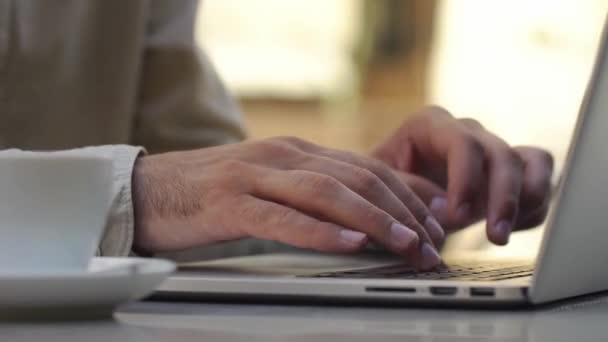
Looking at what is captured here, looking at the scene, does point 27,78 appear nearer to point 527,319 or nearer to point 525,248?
point 525,248

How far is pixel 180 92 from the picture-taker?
128 cm

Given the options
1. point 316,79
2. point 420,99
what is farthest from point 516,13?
point 316,79

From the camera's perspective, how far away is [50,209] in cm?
43

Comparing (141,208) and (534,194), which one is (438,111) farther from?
(141,208)

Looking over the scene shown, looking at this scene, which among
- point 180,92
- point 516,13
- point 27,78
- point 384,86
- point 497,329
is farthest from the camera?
point 384,86

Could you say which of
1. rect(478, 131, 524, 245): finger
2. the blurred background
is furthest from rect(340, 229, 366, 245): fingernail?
the blurred background

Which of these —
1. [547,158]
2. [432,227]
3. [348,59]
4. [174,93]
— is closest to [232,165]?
[432,227]

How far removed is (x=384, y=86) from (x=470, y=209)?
260 centimetres

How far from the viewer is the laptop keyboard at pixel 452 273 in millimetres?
582

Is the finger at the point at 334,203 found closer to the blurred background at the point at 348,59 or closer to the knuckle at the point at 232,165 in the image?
the knuckle at the point at 232,165

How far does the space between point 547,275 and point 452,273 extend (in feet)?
0.42

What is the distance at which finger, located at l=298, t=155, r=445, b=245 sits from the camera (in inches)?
25.5

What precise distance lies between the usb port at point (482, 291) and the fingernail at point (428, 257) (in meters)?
0.11

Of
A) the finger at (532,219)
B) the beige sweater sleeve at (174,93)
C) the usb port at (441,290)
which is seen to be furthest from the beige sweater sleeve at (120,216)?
the beige sweater sleeve at (174,93)
